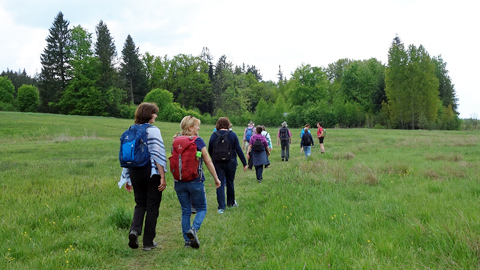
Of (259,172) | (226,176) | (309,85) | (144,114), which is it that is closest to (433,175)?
(259,172)

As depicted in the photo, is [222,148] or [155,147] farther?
[222,148]

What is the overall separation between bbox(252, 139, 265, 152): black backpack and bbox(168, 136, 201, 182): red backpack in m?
6.18

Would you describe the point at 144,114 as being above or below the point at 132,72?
below

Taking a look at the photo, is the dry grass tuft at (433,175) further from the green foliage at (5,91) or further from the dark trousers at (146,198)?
the green foliage at (5,91)

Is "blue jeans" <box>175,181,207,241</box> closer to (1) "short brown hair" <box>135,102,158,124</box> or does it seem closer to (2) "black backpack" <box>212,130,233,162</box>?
(1) "short brown hair" <box>135,102,158,124</box>

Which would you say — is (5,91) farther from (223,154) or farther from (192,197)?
(192,197)

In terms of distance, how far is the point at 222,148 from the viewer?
7.39 m

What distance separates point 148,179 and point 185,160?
601 mm

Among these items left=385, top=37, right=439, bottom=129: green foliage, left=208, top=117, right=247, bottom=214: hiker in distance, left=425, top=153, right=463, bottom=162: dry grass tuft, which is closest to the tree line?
left=385, top=37, right=439, bottom=129: green foliage

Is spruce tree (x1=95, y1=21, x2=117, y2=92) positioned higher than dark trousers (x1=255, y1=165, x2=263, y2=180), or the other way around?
spruce tree (x1=95, y1=21, x2=117, y2=92)

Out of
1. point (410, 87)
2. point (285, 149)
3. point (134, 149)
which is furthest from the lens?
point (410, 87)

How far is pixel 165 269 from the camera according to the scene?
13.7 feet

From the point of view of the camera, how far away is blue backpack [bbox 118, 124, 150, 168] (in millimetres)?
4477

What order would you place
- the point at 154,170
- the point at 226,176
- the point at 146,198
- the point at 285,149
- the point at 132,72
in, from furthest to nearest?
the point at 132,72
the point at 285,149
the point at 226,176
the point at 146,198
the point at 154,170
